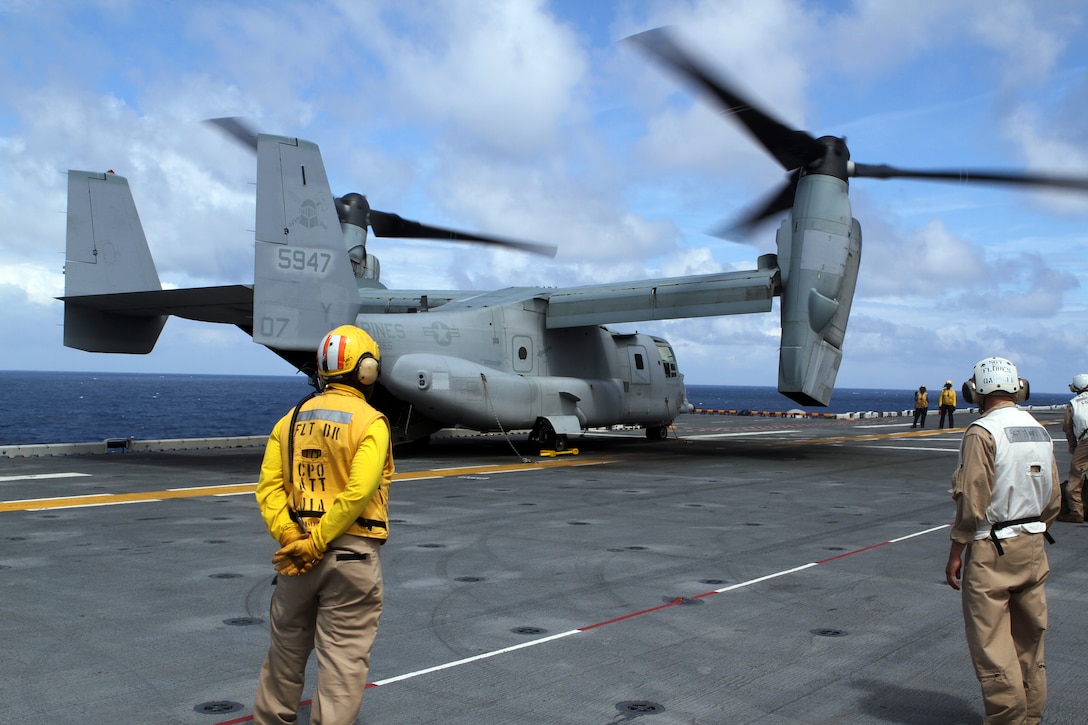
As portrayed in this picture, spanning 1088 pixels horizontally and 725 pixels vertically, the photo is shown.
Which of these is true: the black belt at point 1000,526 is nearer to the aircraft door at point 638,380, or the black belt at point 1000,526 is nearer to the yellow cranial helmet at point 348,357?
the yellow cranial helmet at point 348,357

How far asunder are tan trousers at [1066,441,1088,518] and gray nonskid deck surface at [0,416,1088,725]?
1276 mm

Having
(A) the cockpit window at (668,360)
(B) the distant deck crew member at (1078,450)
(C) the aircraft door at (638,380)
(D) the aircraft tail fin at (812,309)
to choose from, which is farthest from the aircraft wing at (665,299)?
(B) the distant deck crew member at (1078,450)

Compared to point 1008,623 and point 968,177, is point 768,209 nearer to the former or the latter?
point 968,177

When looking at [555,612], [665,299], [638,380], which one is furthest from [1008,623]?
[638,380]

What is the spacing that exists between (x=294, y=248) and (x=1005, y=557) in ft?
43.0

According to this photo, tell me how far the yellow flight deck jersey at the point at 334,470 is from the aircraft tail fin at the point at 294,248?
37.5ft

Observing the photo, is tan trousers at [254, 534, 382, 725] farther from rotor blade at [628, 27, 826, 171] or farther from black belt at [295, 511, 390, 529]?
rotor blade at [628, 27, 826, 171]

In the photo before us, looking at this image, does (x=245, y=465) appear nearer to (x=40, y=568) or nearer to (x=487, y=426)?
(x=487, y=426)

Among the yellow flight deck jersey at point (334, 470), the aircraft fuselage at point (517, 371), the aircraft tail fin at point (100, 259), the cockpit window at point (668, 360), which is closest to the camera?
the yellow flight deck jersey at point (334, 470)

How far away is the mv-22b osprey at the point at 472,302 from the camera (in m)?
15.2

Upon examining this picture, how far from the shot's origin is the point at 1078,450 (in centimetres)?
1107

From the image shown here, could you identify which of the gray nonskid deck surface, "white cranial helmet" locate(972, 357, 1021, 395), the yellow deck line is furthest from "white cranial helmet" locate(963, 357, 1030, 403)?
the yellow deck line

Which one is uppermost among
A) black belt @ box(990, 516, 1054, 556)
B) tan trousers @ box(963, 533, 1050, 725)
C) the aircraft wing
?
the aircraft wing

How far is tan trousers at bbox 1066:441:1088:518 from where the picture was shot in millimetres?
10930
